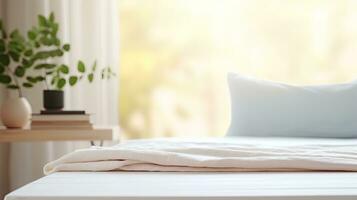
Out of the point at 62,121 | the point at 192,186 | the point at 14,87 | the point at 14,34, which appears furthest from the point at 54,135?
the point at 192,186

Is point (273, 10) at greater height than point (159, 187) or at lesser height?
greater

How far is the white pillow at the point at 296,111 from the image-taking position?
265 cm

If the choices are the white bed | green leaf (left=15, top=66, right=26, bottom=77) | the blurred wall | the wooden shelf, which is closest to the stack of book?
the wooden shelf

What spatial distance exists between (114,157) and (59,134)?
1.26 meters

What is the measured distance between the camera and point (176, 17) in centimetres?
354

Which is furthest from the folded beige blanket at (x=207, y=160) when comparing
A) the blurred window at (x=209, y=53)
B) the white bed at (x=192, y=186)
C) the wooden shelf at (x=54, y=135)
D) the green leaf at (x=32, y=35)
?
the blurred window at (x=209, y=53)

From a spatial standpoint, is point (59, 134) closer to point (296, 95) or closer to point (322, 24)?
point (296, 95)

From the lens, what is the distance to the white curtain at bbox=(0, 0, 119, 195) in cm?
323

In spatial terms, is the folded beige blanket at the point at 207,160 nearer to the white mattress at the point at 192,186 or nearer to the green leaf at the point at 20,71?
the white mattress at the point at 192,186

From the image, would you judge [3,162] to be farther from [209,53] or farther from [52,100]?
[209,53]

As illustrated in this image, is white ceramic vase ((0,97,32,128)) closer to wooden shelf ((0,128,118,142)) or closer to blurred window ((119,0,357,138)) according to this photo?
wooden shelf ((0,128,118,142))

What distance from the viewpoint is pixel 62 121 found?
8.81 feet

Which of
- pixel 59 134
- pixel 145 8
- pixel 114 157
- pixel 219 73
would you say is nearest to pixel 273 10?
pixel 219 73

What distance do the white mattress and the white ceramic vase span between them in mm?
1415
